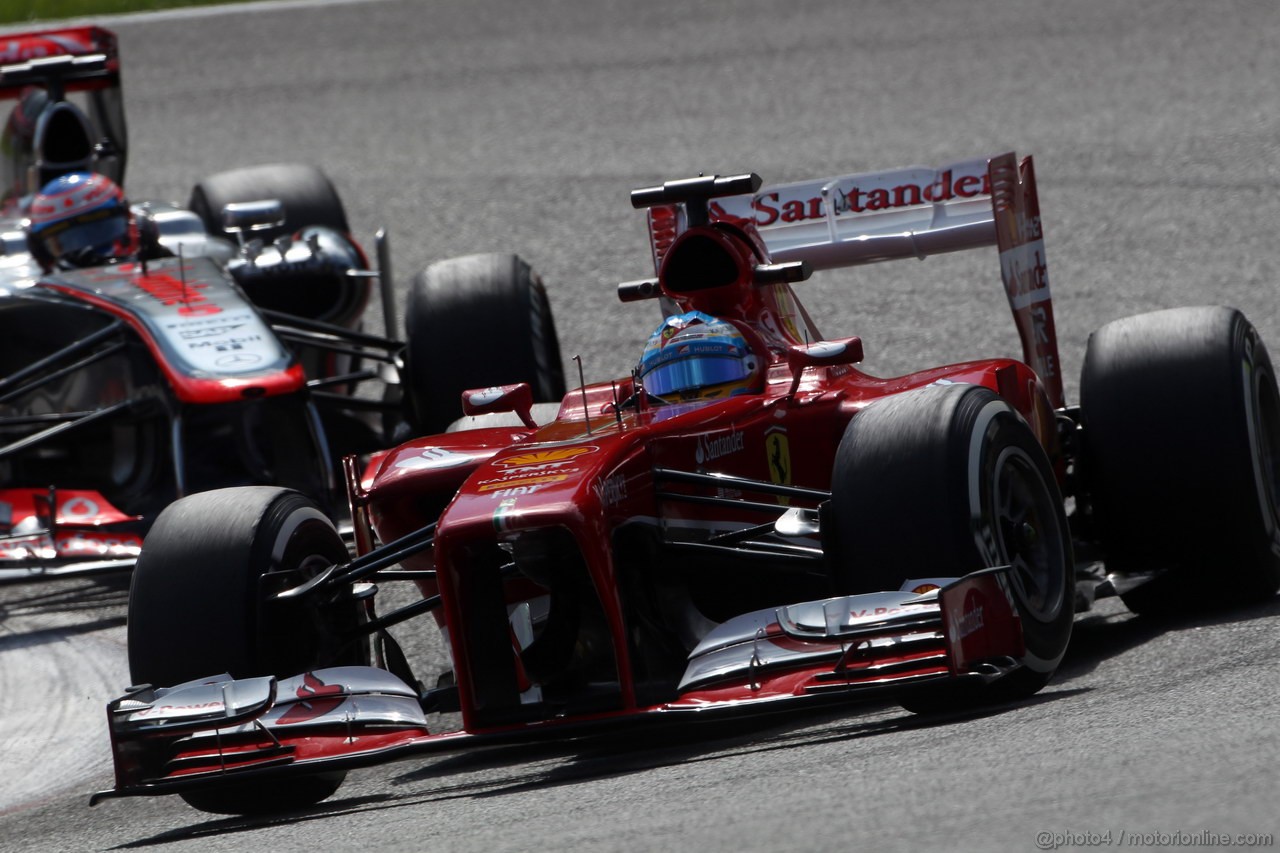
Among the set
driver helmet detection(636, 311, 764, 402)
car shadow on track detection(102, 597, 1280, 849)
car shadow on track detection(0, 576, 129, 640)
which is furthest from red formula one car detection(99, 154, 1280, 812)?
car shadow on track detection(0, 576, 129, 640)

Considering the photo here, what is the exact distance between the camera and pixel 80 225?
11.0 meters

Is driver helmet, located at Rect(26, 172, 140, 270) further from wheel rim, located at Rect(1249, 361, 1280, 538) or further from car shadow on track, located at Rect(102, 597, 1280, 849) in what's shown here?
wheel rim, located at Rect(1249, 361, 1280, 538)

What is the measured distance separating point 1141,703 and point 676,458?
1652 mm

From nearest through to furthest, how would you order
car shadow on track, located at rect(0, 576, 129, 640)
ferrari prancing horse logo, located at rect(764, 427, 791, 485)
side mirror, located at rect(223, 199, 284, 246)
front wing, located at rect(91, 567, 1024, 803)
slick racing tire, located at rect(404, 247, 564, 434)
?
front wing, located at rect(91, 567, 1024, 803) < ferrari prancing horse logo, located at rect(764, 427, 791, 485) < car shadow on track, located at rect(0, 576, 129, 640) < slick racing tire, located at rect(404, 247, 564, 434) < side mirror, located at rect(223, 199, 284, 246)

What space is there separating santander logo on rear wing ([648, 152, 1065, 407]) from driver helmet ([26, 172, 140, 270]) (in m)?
3.51

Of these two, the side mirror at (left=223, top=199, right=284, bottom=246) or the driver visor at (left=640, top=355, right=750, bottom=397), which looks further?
the side mirror at (left=223, top=199, right=284, bottom=246)

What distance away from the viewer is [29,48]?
12.6 metres

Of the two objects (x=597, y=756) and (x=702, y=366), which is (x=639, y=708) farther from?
(x=702, y=366)

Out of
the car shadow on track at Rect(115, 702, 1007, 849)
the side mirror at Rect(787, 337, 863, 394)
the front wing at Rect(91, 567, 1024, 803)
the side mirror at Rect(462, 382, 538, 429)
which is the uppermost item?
the side mirror at Rect(787, 337, 863, 394)

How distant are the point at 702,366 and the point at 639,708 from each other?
154 cm

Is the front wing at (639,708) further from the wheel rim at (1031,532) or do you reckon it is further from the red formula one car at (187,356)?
the red formula one car at (187,356)

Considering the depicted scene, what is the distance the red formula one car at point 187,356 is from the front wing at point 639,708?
3062 millimetres

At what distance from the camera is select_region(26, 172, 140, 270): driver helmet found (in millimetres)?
10922

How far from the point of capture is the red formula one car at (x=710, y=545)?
18.8ft
